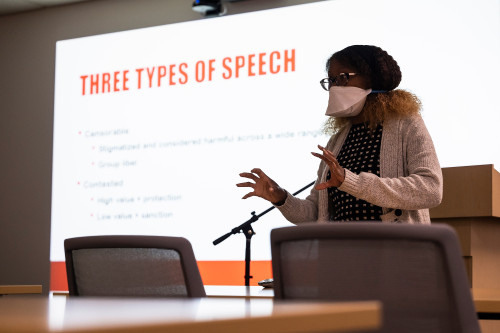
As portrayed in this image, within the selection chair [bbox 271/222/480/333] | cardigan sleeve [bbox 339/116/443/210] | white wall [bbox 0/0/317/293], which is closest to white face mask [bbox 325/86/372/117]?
cardigan sleeve [bbox 339/116/443/210]

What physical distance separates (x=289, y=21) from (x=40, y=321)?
4.52 meters

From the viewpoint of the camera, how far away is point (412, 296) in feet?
3.57

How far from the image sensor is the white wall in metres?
6.04

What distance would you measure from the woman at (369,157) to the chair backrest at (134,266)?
2.18ft

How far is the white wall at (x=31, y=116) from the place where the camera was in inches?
238

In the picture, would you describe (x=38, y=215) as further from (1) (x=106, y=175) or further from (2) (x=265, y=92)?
(2) (x=265, y=92)

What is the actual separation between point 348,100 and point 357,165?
24cm

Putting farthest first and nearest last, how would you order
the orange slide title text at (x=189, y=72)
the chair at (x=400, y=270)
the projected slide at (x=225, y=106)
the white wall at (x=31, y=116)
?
the white wall at (x=31, y=116)
the orange slide title text at (x=189, y=72)
the projected slide at (x=225, y=106)
the chair at (x=400, y=270)

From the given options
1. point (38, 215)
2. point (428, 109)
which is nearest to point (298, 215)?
point (428, 109)

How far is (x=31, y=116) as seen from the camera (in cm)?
629

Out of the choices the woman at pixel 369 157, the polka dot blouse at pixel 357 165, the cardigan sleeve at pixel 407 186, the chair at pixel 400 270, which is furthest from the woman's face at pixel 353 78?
the chair at pixel 400 270

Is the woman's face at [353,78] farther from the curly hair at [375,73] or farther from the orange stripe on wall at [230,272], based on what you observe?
the orange stripe on wall at [230,272]

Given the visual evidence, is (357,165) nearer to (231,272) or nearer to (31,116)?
(231,272)

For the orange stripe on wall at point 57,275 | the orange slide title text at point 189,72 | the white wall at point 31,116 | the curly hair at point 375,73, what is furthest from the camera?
the white wall at point 31,116
